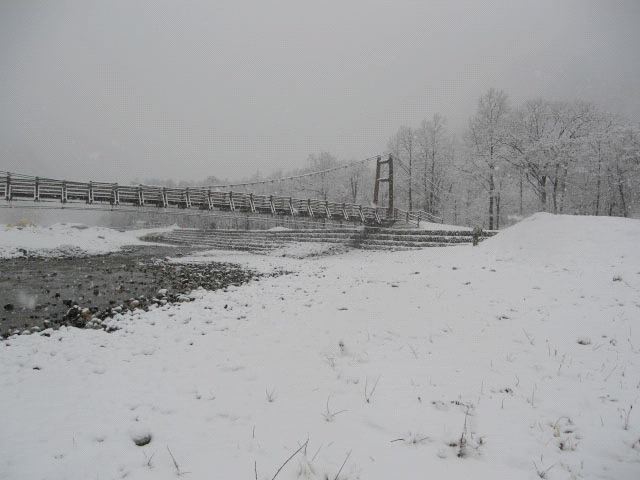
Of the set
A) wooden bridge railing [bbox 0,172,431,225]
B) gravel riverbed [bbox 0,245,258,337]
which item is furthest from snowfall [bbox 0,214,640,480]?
wooden bridge railing [bbox 0,172,431,225]

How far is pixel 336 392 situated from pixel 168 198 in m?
25.5

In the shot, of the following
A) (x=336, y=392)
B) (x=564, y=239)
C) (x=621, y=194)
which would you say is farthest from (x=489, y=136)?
(x=336, y=392)

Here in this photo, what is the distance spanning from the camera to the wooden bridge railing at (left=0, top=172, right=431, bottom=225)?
21.3 metres

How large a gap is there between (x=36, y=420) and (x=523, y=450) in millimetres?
4518

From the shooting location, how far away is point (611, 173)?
37156 millimetres

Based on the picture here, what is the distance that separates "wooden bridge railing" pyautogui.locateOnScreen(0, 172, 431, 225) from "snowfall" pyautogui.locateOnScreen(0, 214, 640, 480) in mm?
20035

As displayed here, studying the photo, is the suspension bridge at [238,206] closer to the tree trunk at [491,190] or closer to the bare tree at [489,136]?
the tree trunk at [491,190]

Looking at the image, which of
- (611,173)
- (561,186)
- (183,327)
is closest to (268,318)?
(183,327)

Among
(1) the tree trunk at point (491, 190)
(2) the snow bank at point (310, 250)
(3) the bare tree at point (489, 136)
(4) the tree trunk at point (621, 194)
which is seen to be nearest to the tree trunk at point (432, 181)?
(3) the bare tree at point (489, 136)

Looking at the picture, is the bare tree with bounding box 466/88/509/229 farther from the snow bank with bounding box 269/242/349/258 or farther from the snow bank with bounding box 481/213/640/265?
the snow bank with bounding box 269/242/349/258

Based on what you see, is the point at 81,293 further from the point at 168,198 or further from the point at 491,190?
the point at 491,190

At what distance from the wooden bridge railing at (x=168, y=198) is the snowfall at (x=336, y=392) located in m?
20.0

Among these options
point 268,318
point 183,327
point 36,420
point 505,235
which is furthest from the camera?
point 505,235

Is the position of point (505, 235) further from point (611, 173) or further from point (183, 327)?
point (611, 173)
